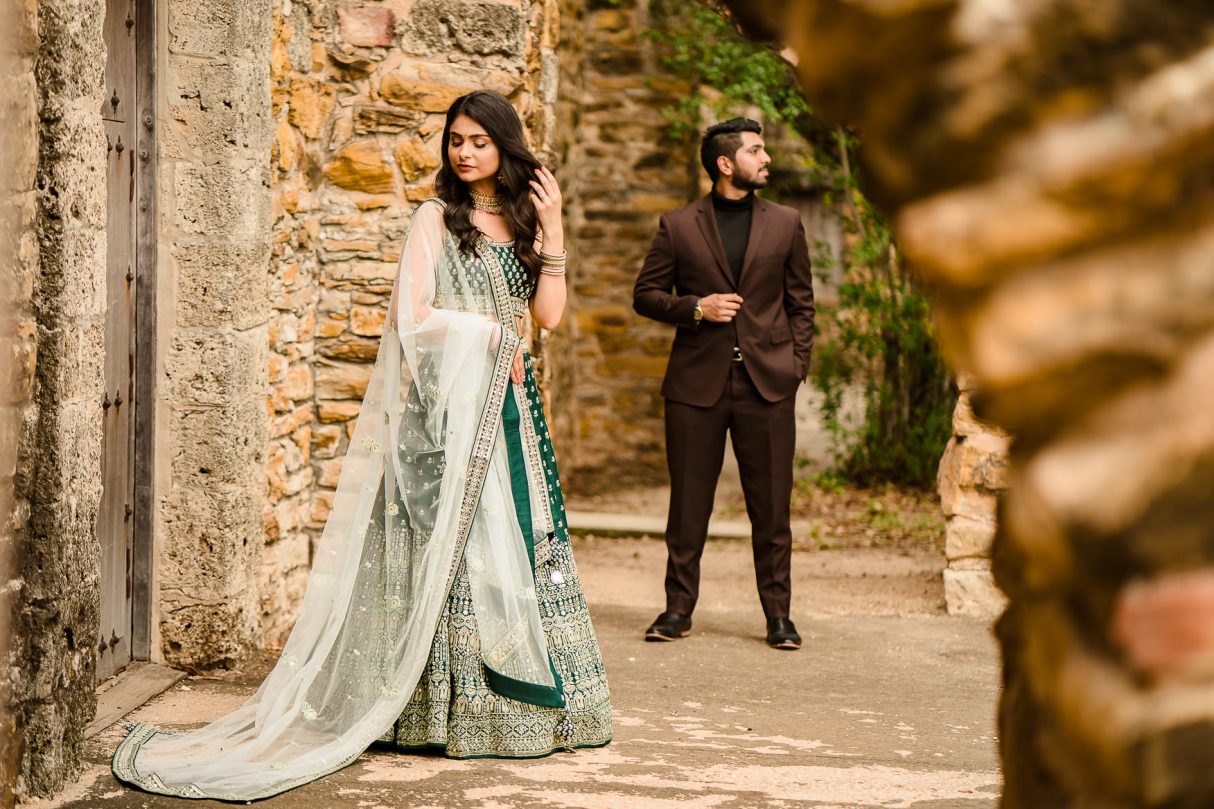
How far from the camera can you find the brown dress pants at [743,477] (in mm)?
6012

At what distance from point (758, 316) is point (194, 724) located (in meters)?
2.81

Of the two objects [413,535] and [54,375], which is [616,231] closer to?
[413,535]

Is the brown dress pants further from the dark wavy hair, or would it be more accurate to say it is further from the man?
the dark wavy hair

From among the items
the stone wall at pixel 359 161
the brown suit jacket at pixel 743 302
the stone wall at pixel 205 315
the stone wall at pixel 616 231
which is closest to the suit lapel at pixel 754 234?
the brown suit jacket at pixel 743 302

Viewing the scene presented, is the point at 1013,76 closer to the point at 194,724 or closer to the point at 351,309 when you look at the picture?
the point at 194,724

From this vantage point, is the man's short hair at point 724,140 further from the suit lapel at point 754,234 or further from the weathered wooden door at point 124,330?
the weathered wooden door at point 124,330

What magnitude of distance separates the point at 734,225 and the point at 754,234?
0.45 ft

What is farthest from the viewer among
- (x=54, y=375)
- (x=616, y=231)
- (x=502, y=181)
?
(x=616, y=231)

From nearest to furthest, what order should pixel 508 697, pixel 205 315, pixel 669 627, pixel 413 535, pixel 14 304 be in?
1. pixel 14 304
2. pixel 508 697
3. pixel 413 535
4. pixel 205 315
5. pixel 669 627

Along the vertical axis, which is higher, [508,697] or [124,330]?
[124,330]

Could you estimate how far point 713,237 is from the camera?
6105mm

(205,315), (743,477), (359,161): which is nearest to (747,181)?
(743,477)

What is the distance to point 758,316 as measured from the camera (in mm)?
6059

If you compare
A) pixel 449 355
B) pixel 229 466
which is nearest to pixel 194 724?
pixel 229 466
